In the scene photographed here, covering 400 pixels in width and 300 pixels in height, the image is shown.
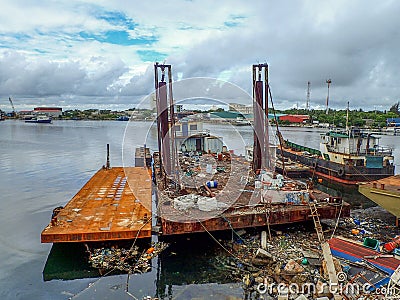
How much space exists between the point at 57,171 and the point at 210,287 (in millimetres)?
18714

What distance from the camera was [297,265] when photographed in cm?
773

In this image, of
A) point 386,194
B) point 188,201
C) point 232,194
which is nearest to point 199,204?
point 188,201

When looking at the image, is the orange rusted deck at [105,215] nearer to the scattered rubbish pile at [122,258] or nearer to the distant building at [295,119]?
the scattered rubbish pile at [122,258]

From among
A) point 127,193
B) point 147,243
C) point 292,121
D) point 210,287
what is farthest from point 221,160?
point 292,121

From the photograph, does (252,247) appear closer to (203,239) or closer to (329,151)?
(203,239)

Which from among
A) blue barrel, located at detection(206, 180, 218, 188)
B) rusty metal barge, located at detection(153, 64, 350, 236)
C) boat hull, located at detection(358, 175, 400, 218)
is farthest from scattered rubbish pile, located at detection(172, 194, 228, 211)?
boat hull, located at detection(358, 175, 400, 218)

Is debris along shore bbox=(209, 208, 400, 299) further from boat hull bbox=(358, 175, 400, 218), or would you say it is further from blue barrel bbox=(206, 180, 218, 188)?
blue barrel bbox=(206, 180, 218, 188)

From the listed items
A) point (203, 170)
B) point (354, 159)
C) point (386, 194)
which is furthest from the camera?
point (354, 159)

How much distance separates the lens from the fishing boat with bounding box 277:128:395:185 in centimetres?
1883

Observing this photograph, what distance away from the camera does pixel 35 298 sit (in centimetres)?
→ 762

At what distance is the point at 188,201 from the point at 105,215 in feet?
8.59

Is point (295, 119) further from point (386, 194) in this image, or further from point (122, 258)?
point (122, 258)

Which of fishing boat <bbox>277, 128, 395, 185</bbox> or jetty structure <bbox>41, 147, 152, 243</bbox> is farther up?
fishing boat <bbox>277, 128, 395, 185</bbox>

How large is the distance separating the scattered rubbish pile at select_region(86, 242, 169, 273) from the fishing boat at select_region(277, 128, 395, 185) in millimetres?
12956
